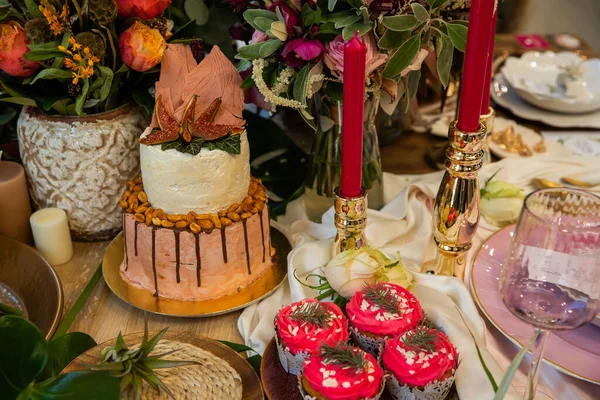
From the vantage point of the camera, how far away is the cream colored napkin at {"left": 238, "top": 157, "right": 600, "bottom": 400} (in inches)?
28.6

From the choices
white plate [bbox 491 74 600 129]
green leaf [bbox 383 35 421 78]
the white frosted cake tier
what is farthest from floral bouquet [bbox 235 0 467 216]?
white plate [bbox 491 74 600 129]

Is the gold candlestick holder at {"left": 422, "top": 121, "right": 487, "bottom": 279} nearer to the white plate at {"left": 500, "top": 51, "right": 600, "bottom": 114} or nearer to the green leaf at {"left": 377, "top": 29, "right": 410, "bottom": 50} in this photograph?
the green leaf at {"left": 377, "top": 29, "right": 410, "bottom": 50}

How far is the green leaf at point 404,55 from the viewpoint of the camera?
790 mm

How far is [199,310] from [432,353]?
0.35 m

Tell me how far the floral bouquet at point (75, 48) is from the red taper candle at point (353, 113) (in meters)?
0.31

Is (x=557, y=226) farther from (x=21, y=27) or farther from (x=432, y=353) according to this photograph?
(x=21, y=27)

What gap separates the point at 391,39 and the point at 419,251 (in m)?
0.33

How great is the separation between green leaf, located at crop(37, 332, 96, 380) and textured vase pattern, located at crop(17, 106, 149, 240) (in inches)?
11.7

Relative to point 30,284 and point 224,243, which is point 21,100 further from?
point 224,243

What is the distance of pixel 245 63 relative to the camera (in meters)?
0.92

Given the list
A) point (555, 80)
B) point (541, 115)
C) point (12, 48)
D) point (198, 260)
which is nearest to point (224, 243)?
point (198, 260)

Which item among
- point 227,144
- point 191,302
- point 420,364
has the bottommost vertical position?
point 191,302

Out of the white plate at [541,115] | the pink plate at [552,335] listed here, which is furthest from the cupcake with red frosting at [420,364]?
the white plate at [541,115]

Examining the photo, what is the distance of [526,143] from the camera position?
127 cm
